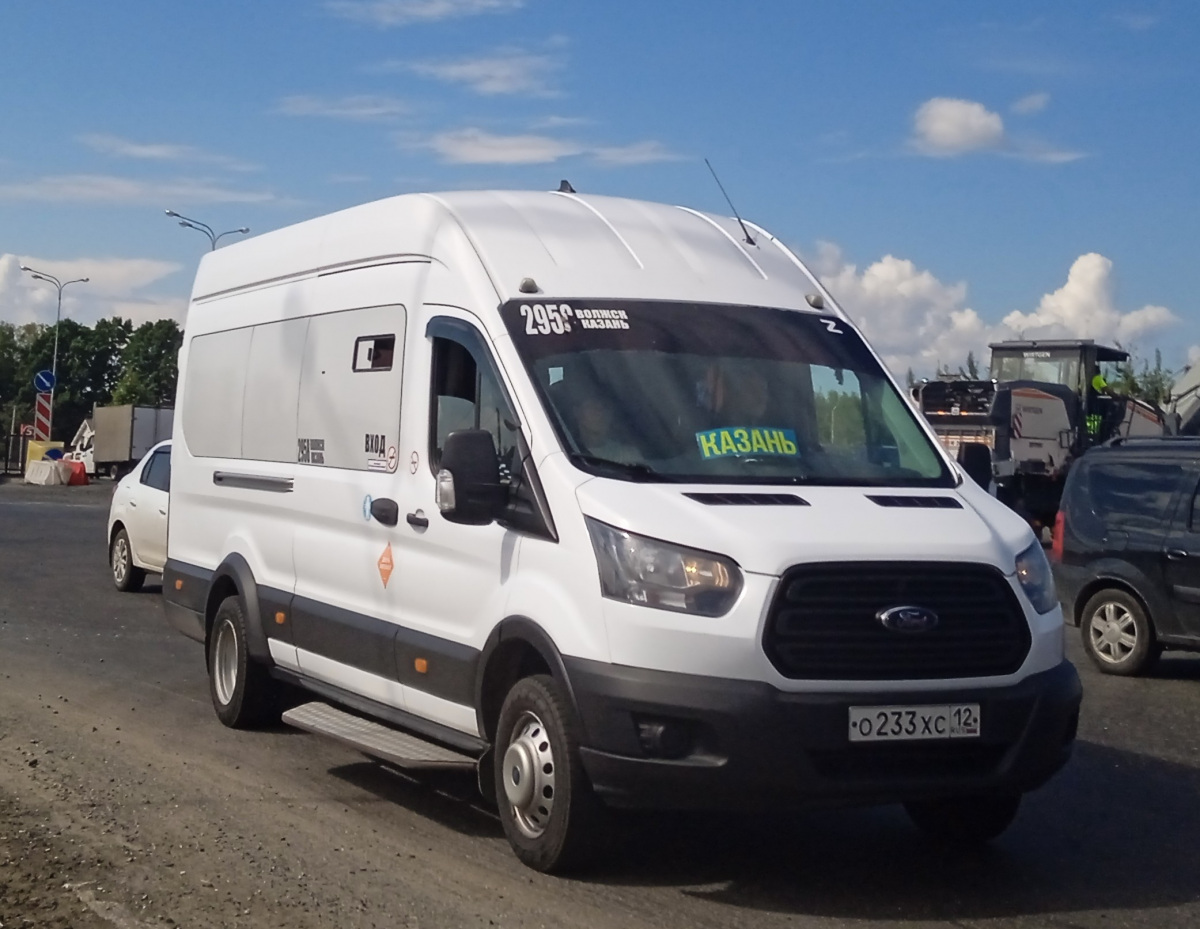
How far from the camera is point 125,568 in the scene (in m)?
16.4

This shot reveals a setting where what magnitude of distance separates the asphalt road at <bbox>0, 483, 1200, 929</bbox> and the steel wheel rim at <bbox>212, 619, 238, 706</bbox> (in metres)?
0.20

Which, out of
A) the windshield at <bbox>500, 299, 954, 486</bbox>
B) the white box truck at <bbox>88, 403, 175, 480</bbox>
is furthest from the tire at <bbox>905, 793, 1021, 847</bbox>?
the white box truck at <bbox>88, 403, 175, 480</bbox>

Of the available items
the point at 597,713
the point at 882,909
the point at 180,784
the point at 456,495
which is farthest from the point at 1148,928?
the point at 180,784

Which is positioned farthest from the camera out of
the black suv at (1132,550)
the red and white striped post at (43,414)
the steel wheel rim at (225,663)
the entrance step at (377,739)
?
the red and white striped post at (43,414)

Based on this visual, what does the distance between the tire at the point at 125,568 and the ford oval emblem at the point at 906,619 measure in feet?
39.4

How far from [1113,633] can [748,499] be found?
755cm

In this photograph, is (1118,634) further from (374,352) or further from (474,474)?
(474,474)

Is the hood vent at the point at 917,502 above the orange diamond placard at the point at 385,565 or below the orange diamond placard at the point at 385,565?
above

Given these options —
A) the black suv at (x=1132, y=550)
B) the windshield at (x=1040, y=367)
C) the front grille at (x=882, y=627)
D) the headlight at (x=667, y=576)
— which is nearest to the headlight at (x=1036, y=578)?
the front grille at (x=882, y=627)

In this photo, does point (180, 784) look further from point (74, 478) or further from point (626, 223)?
point (74, 478)

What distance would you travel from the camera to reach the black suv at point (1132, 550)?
1195 centimetres

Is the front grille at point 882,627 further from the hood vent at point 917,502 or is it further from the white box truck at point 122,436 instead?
the white box truck at point 122,436

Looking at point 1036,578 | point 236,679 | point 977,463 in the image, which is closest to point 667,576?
point 1036,578

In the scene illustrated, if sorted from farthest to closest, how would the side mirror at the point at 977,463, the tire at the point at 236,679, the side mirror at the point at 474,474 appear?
the tire at the point at 236,679, the side mirror at the point at 977,463, the side mirror at the point at 474,474
